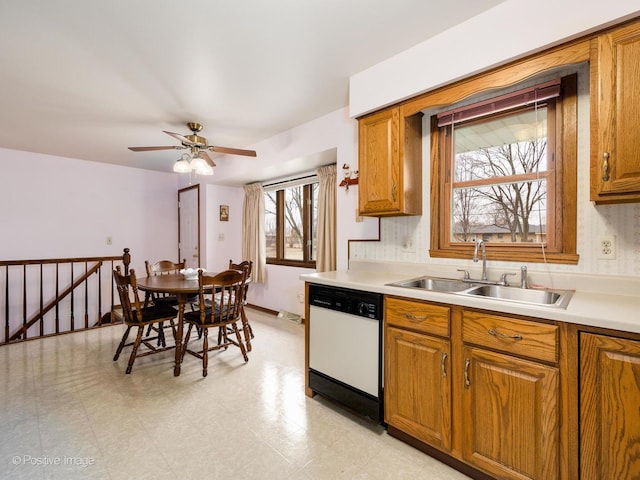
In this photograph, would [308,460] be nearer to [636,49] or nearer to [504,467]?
[504,467]

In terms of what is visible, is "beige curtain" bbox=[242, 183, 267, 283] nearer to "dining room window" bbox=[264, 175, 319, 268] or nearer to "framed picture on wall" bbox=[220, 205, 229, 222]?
"dining room window" bbox=[264, 175, 319, 268]

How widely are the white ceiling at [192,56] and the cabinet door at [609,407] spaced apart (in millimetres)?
1854

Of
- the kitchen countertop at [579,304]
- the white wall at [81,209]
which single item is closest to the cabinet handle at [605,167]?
the kitchen countertop at [579,304]

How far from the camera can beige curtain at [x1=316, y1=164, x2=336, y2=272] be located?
369 cm

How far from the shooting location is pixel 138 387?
7.84 feet

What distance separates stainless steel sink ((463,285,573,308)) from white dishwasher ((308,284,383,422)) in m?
0.60

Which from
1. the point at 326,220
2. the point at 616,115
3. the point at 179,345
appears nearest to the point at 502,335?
the point at 616,115

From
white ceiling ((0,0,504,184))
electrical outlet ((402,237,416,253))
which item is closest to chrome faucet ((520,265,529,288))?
electrical outlet ((402,237,416,253))

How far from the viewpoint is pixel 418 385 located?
1655mm

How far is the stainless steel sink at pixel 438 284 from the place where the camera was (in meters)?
1.96

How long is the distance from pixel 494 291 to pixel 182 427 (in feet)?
7.00

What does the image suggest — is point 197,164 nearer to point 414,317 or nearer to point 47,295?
point 414,317

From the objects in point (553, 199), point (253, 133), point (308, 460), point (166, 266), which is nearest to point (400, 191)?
point (553, 199)

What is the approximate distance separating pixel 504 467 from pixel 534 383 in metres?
0.44
